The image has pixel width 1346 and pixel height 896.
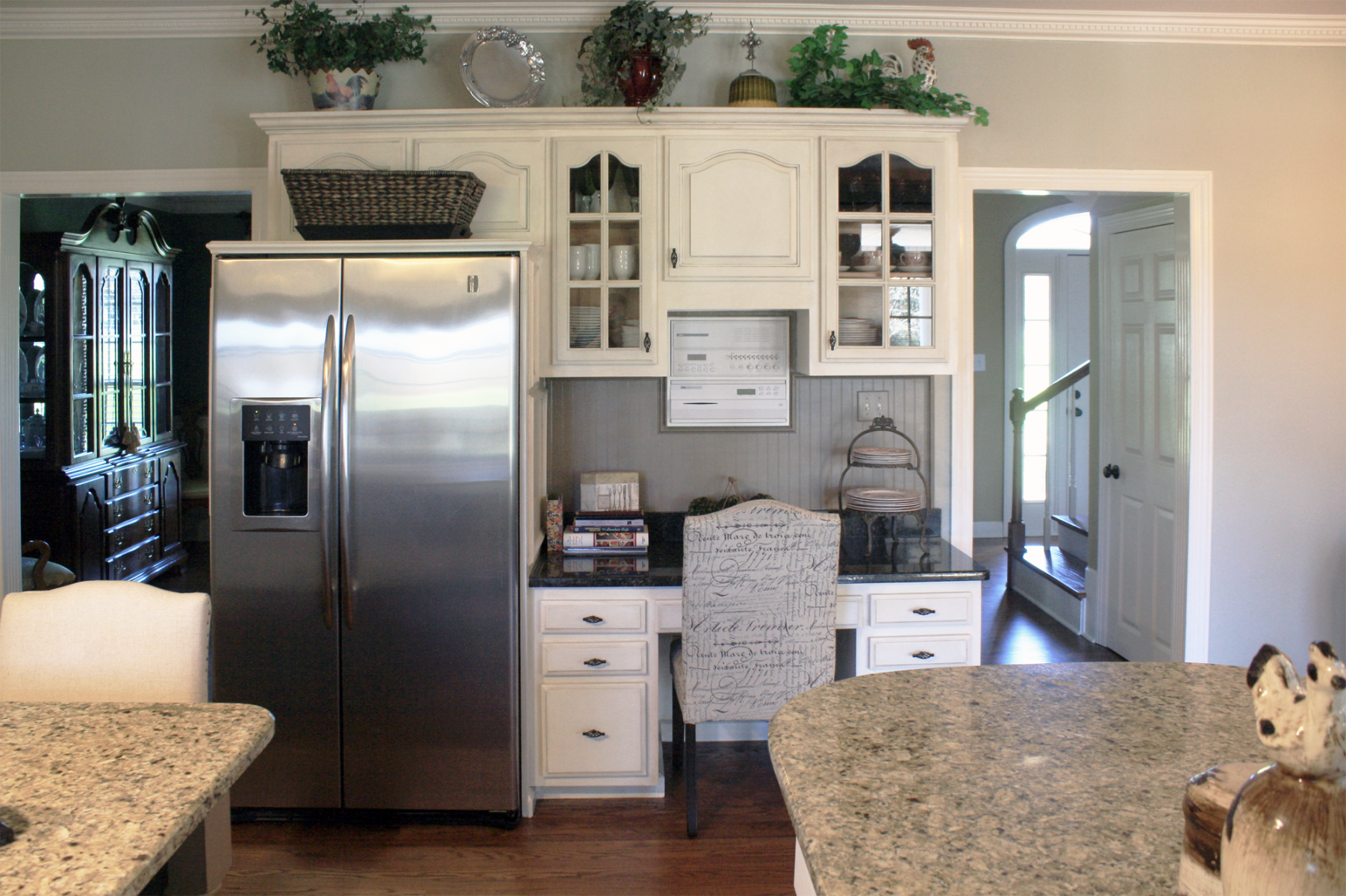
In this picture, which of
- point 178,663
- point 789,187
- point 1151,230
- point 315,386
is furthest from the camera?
point 1151,230

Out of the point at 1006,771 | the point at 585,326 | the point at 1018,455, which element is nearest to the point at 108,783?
the point at 1006,771

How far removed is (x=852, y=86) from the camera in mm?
3139

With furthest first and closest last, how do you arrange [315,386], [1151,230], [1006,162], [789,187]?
[1151,230], [1006,162], [789,187], [315,386]

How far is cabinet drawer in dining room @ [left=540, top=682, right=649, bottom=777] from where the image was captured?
2.91m

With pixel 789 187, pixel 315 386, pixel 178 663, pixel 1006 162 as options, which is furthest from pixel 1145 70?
pixel 178 663

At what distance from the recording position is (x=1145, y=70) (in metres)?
3.39

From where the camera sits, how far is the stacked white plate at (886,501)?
3160 millimetres

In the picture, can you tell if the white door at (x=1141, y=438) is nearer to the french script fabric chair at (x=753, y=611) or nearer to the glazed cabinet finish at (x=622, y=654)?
the glazed cabinet finish at (x=622, y=654)

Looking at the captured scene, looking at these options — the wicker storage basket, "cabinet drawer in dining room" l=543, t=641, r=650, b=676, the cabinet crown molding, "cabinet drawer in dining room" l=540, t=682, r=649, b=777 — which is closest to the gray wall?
the cabinet crown molding

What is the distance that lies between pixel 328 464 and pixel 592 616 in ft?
2.86

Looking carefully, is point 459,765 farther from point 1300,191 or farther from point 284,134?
point 1300,191

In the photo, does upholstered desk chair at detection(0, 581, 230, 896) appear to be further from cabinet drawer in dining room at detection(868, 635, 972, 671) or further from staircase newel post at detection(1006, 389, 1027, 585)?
staircase newel post at detection(1006, 389, 1027, 585)

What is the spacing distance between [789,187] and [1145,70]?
Answer: 141 cm

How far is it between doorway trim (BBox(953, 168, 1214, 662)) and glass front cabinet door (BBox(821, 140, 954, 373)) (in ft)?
0.96
